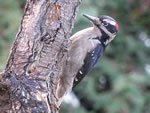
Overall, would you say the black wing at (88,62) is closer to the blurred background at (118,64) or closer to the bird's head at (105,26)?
the bird's head at (105,26)

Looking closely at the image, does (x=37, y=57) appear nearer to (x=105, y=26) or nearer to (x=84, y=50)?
(x=84, y=50)

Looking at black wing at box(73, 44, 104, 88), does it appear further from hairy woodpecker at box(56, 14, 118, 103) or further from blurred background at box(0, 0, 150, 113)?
blurred background at box(0, 0, 150, 113)

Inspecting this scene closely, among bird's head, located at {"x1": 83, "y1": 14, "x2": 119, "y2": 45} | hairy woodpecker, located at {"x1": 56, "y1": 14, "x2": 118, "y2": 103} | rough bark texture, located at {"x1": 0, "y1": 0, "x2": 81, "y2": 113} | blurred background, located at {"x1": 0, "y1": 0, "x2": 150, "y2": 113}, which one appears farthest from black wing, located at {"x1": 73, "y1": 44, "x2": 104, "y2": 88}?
blurred background, located at {"x1": 0, "y1": 0, "x2": 150, "y2": 113}

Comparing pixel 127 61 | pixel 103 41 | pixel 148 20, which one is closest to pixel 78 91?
pixel 127 61

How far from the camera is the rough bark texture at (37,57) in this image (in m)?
4.15

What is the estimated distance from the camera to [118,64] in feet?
30.6

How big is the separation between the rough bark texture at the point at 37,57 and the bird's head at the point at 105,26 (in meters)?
1.14

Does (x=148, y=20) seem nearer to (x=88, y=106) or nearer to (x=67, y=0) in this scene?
(x=88, y=106)

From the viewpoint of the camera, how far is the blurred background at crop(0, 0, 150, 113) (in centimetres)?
830

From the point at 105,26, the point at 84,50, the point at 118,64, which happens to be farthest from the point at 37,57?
the point at 118,64

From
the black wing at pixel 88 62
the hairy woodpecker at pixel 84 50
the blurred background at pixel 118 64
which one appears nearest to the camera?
the hairy woodpecker at pixel 84 50

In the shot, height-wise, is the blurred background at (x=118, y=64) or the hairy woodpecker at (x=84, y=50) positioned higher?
the blurred background at (x=118, y=64)

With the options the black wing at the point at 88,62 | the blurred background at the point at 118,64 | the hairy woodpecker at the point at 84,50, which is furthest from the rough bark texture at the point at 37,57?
the blurred background at the point at 118,64

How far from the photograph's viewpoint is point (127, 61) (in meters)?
9.70
